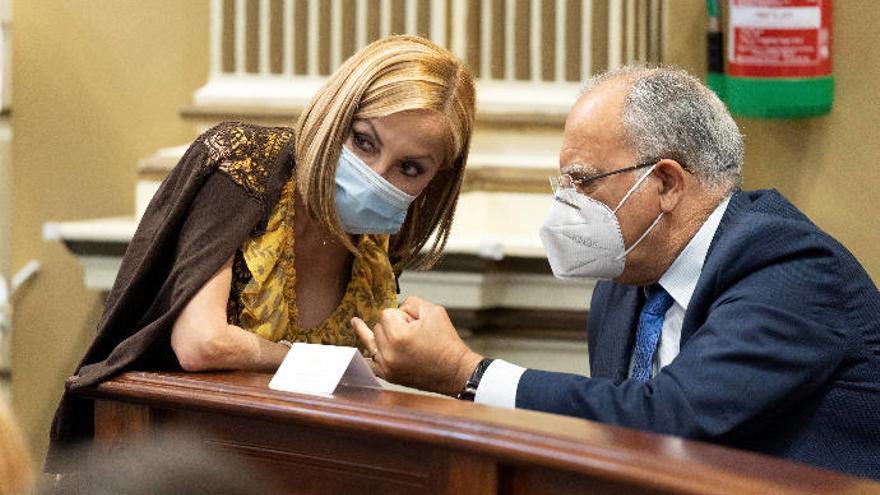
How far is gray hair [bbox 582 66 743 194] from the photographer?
269 cm

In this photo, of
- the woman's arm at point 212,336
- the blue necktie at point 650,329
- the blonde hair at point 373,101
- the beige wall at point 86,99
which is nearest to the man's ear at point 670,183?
the blue necktie at point 650,329

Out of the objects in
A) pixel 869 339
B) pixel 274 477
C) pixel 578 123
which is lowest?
pixel 274 477

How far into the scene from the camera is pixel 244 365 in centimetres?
264

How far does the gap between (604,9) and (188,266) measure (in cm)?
180

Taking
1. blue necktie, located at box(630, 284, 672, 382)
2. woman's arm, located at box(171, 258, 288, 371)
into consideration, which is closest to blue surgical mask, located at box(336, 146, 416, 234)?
woman's arm, located at box(171, 258, 288, 371)

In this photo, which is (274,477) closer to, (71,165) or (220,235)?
(220,235)

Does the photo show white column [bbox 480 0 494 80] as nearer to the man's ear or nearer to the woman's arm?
the man's ear

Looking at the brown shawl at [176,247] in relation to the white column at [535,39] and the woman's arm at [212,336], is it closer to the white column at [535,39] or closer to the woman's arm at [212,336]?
the woman's arm at [212,336]

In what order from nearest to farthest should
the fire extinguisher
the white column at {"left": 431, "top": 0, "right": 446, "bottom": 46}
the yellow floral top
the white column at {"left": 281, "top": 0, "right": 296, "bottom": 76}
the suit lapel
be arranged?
1. the yellow floral top
2. the suit lapel
3. the fire extinguisher
4. the white column at {"left": 431, "top": 0, "right": 446, "bottom": 46}
5. the white column at {"left": 281, "top": 0, "right": 296, "bottom": 76}

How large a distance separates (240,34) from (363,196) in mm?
1600

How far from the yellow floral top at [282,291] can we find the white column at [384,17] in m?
1.32

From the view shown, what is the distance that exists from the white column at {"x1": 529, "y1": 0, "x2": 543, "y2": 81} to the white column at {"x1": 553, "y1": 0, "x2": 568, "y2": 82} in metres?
0.04

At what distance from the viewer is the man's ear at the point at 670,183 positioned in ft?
8.83

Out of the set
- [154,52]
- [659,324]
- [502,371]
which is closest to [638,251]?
[659,324]
